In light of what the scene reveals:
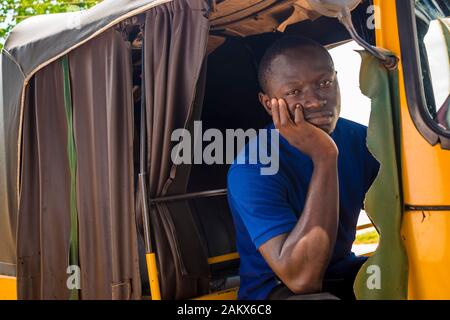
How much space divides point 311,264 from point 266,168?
50cm

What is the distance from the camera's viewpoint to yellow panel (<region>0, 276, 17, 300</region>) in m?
3.43

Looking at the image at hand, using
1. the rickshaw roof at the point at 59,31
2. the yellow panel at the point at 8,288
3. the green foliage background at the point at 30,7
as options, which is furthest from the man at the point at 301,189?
the green foliage background at the point at 30,7

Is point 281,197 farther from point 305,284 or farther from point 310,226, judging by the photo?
point 305,284

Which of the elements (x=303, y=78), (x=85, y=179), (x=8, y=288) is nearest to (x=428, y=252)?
(x=303, y=78)

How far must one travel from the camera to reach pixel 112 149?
291cm

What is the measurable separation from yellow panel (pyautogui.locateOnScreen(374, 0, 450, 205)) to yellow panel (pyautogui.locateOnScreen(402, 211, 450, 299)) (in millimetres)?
58

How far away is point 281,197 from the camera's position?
2.60m

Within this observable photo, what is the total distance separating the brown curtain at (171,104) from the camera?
9.18 ft

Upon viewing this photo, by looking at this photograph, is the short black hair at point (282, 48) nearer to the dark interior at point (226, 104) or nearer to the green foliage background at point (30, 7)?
the dark interior at point (226, 104)

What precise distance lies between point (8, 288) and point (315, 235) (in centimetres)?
200

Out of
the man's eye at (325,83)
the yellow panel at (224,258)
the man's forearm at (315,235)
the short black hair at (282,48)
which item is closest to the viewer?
the man's forearm at (315,235)

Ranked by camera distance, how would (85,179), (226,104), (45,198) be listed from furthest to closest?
(226,104) < (45,198) < (85,179)

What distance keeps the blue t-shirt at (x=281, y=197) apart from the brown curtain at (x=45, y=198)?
923 millimetres

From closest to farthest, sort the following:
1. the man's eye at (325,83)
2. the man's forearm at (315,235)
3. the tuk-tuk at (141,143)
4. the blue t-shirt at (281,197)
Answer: the tuk-tuk at (141,143)
the man's forearm at (315,235)
the blue t-shirt at (281,197)
the man's eye at (325,83)
